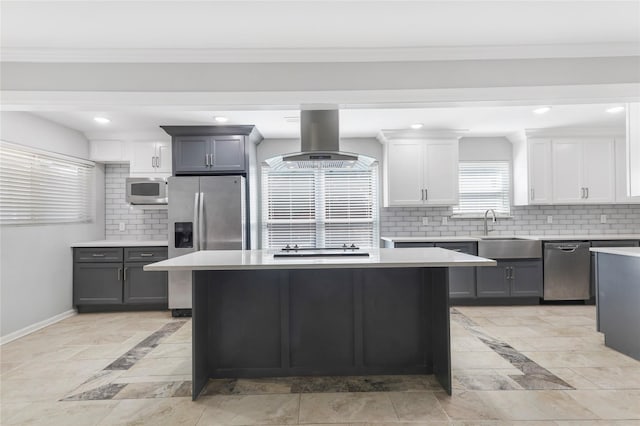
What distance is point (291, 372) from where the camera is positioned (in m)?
2.85

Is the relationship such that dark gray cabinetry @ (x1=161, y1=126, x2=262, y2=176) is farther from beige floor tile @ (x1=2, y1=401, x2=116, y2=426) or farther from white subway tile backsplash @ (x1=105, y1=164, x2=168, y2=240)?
beige floor tile @ (x1=2, y1=401, x2=116, y2=426)

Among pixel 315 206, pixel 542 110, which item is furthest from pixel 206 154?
pixel 542 110

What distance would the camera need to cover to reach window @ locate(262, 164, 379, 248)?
559 cm

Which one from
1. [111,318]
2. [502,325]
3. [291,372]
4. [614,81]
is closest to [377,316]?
[291,372]

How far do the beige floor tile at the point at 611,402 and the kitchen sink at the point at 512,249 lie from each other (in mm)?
2487

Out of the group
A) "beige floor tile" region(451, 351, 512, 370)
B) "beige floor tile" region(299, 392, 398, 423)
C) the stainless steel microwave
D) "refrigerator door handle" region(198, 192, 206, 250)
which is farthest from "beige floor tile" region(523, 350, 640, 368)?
the stainless steel microwave

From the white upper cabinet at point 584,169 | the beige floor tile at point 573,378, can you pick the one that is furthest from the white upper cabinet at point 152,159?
the white upper cabinet at point 584,169

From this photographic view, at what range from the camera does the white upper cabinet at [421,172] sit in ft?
17.3

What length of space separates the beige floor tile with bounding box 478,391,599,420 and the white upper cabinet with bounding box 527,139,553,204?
3370 mm

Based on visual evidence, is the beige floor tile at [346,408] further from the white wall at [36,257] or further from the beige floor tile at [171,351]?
the white wall at [36,257]

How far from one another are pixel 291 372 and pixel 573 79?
3.04 meters

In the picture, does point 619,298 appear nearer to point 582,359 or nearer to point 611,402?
point 582,359

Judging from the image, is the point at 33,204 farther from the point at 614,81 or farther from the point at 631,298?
the point at 631,298

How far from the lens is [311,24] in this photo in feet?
8.05
